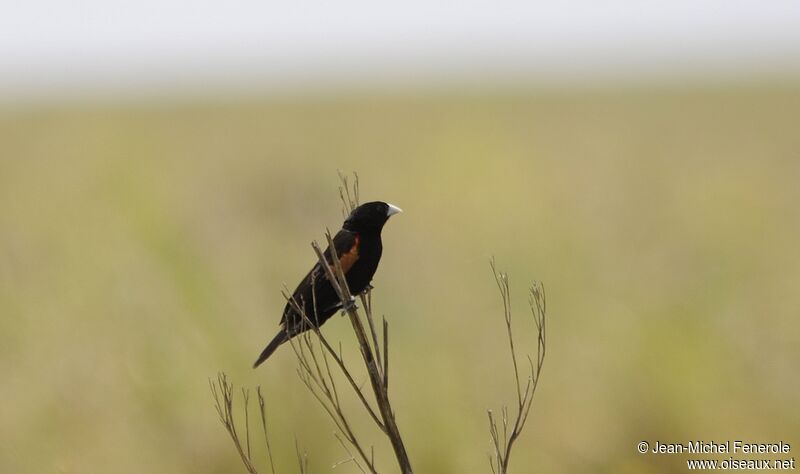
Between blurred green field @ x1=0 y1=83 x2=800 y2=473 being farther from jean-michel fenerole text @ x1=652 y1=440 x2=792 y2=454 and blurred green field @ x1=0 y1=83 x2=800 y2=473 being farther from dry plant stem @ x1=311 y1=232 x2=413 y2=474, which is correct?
dry plant stem @ x1=311 y1=232 x2=413 y2=474

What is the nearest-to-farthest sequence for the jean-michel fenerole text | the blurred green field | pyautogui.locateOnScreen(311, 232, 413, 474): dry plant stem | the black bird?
pyautogui.locateOnScreen(311, 232, 413, 474): dry plant stem < the black bird < the jean-michel fenerole text < the blurred green field

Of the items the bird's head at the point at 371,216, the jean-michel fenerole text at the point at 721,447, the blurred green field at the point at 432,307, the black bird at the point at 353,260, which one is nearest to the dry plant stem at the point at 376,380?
the black bird at the point at 353,260

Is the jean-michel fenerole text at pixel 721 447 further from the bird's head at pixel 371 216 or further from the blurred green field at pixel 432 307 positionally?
the bird's head at pixel 371 216

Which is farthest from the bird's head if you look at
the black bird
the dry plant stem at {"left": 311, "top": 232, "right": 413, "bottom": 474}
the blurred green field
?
the blurred green field

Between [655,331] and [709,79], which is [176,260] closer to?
[655,331]

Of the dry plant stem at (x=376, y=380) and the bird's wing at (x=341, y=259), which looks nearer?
the dry plant stem at (x=376, y=380)

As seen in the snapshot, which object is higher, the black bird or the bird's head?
the bird's head

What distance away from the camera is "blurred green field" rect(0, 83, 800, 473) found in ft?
18.2

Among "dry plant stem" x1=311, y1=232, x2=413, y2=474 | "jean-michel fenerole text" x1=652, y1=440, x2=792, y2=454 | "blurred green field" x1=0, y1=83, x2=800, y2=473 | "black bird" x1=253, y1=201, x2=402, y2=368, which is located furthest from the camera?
"blurred green field" x1=0, y1=83, x2=800, y2=473

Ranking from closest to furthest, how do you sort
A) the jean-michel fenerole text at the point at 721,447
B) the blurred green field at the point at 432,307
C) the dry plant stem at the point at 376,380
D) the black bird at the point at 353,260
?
the dry plant stem at the point at 376,380
the black bird at the point at 353,260
the jean-michel fenerole text at the point at 721,447
the blurred green field at the point at 432,307

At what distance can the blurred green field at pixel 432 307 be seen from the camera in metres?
5.55

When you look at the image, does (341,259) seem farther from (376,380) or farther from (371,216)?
(376,380)

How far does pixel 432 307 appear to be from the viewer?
26.3 feet

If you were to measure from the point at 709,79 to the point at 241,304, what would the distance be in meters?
47.4
